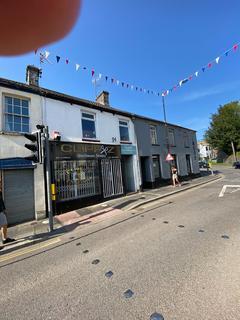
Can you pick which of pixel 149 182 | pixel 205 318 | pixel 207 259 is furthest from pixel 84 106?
pixel 205 318

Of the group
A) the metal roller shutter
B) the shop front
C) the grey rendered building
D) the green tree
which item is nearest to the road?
the metal roller shutter

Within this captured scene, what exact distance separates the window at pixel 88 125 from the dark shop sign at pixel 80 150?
0.63m

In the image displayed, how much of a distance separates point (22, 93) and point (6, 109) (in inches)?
41.7

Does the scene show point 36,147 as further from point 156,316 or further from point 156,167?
point 156,167

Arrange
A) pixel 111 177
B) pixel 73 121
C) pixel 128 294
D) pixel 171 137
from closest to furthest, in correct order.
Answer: pixel 128 294 → pixel 73 121 → pixel 111 177 → pixel 171 137

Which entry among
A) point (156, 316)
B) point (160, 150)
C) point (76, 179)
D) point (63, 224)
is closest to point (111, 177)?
point (76, 179)

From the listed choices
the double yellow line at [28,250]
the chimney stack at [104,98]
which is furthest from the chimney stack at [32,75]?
the double yellow line at [28,250]

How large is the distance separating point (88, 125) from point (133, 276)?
944 centimetres

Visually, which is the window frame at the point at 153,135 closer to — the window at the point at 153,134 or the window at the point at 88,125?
the window at the point at 153,134

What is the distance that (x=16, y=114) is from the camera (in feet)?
29.0

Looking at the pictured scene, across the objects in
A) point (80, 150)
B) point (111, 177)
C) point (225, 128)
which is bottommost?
point (111, 177)

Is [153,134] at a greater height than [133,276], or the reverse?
[153,134]

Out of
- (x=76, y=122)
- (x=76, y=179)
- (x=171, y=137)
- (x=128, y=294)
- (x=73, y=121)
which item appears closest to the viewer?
(x=128, y=294)

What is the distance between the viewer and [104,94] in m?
14.4
